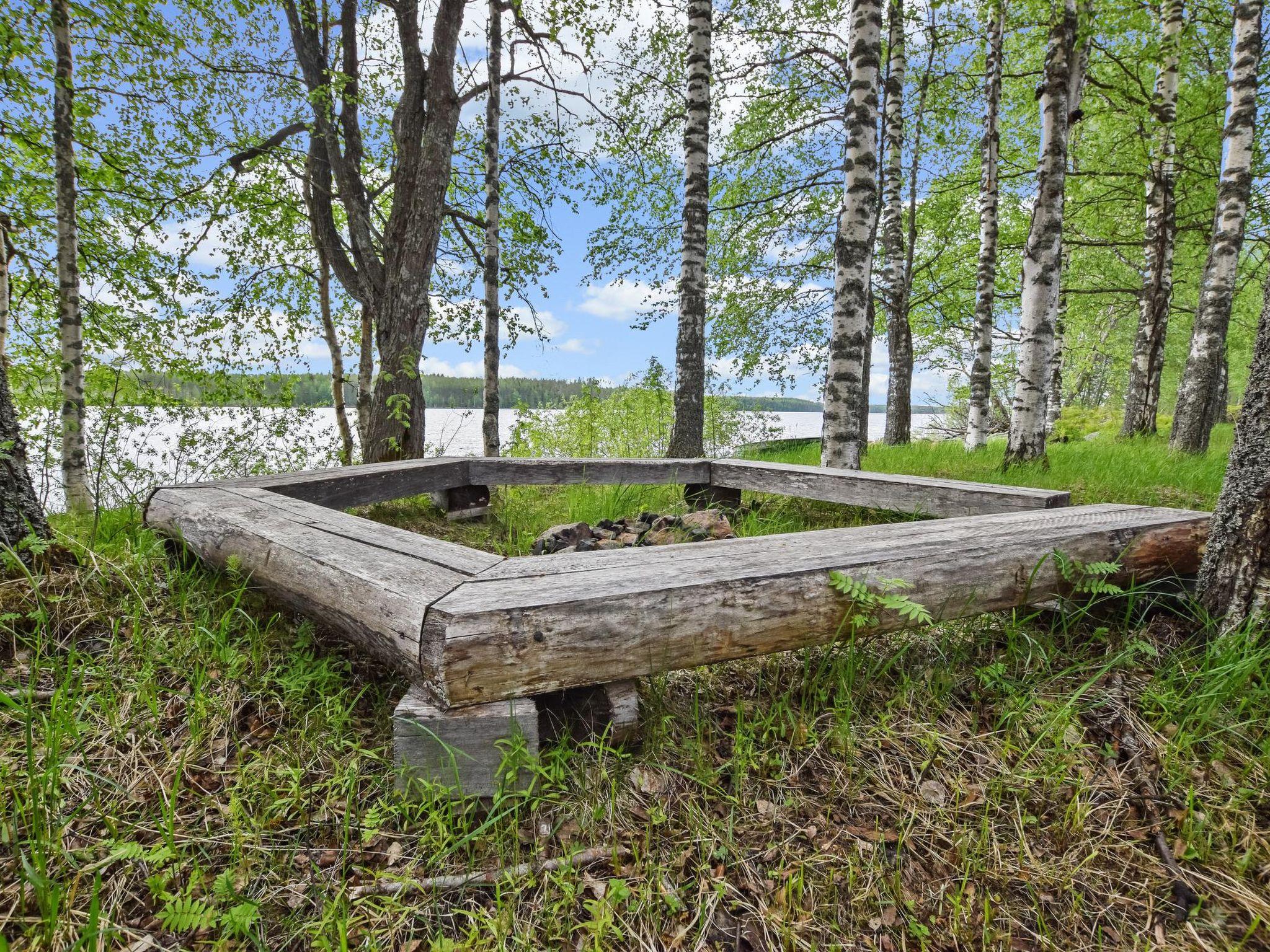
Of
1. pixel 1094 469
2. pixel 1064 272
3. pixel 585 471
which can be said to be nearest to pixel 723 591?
pixel 585 471

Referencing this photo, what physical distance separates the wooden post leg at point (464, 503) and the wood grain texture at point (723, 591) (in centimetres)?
278

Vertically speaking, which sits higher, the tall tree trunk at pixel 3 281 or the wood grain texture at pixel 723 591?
the tall tree trunk at pixel 3 281

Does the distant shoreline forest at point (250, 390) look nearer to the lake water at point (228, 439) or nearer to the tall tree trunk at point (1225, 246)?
the lake water at point (228, 439)

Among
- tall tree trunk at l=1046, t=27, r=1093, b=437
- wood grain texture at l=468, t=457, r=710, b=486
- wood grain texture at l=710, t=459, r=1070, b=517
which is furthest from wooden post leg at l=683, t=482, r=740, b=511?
tall tree trunk at l=1046, t=27, r=1093, b=437

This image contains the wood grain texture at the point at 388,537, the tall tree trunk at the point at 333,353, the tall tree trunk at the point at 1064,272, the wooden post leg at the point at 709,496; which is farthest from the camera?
the tall tree trunk at the point at 333,353

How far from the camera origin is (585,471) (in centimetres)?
426

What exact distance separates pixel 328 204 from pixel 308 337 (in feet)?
12.6

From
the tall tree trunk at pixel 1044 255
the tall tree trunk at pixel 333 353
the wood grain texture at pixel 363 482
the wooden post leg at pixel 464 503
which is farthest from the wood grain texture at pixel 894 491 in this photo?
the tall tree trunk at pixel 333 353

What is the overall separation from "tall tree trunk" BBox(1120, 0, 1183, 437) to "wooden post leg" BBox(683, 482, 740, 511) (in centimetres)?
801

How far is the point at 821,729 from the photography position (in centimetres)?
165

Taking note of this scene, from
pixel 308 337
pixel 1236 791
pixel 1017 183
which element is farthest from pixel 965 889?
pixel 1017 183

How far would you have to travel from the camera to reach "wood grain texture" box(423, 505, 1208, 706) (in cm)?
131

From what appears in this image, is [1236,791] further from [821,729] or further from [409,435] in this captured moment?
[409,435]

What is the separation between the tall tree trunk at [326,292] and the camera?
7.00 m
